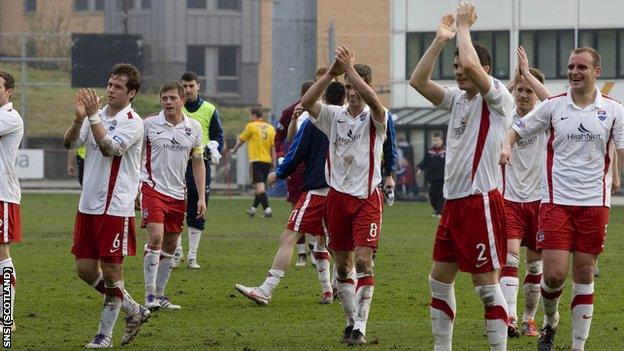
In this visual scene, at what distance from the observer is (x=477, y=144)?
369 inches

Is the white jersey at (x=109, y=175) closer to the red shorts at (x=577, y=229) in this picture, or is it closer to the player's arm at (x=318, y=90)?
the player's arm at (x=318, y=90)

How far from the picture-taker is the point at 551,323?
416 inches

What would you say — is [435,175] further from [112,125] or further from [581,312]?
[581,312]

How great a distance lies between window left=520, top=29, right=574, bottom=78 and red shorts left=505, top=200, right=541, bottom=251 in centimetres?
3923

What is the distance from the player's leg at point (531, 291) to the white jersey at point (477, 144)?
249 cm

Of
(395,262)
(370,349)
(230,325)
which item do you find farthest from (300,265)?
(370,349)

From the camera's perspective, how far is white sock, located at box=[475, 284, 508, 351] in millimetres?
9352

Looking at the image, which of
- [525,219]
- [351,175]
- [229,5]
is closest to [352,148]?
[351,175]

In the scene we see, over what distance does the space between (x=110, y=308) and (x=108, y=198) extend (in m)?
0.86

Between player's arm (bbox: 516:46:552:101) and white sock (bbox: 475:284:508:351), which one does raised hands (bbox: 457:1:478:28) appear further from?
player's arm (bbox: 516:46:552:101)

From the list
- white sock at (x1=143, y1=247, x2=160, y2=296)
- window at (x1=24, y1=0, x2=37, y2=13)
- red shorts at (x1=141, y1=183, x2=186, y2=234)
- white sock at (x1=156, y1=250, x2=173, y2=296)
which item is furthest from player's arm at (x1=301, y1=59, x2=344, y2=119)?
window at (x1=24, y1=0, x2=37, y2=13)

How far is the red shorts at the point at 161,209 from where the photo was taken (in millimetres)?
13281

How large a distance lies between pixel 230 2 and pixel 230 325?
2395 inches

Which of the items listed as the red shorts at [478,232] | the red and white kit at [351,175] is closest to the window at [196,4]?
→ the red and white kit at [351,175]
